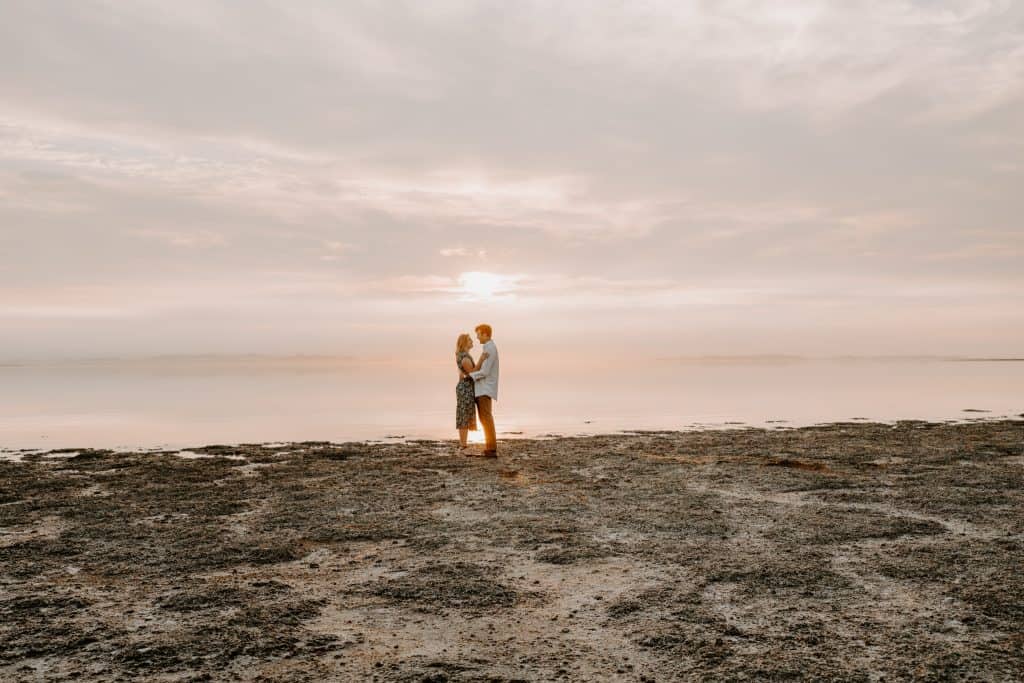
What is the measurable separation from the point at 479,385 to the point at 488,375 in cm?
37

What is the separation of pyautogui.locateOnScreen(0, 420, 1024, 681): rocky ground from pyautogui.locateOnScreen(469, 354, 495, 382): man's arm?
122 inches

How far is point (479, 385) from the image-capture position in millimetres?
18016

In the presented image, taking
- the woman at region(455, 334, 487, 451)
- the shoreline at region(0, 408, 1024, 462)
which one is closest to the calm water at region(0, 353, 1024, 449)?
the shoreline at region(0, 408, 1024, 462)

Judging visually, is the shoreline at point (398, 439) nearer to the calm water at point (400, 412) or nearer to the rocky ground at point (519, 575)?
the calm water at point (400, 412)

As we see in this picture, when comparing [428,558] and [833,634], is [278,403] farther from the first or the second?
[833,634]

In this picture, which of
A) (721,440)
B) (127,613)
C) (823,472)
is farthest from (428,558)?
(721,440)

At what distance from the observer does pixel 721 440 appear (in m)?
21.7

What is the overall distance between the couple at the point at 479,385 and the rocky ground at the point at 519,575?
2.78 metres

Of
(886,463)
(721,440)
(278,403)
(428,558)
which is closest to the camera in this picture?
(428,558)

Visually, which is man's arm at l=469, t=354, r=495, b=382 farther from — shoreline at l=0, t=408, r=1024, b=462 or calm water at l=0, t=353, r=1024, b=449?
calm water at l=0, t=353, r=1024, b=449

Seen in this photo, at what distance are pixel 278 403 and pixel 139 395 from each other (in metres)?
14.5

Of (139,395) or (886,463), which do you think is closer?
(886,463)

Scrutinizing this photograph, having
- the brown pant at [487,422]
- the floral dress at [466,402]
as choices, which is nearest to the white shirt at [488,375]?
the brown pant at [487,422]

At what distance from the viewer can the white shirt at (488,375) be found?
58.0 feet
